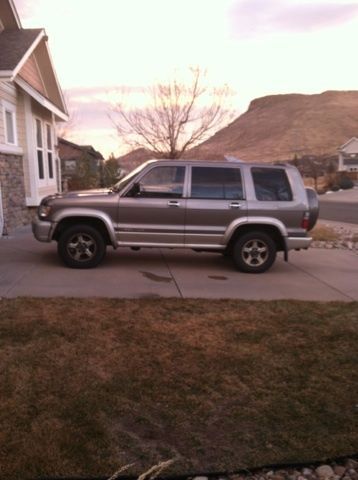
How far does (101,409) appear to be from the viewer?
3520 millimetres

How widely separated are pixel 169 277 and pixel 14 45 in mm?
7656

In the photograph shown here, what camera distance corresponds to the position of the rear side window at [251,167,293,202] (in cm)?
795

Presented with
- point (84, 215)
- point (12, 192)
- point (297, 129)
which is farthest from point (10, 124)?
point (297, 129)

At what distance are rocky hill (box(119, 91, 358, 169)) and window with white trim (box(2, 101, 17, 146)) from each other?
9502cm

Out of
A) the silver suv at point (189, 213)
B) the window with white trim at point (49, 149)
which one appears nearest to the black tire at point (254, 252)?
the silver suv at point (189, 213)

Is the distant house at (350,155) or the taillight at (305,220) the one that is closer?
the taillight at (305,220)

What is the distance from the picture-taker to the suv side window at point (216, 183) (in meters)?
7.88

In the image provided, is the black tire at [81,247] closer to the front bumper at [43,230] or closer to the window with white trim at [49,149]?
the front bumper at [43,230]

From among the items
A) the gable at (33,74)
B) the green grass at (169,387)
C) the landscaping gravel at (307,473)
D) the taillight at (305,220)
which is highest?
the gable at (33,74)

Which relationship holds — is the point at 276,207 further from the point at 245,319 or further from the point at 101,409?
the point at 101,409

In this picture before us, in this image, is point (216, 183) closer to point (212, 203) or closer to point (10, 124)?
point (212, 203)

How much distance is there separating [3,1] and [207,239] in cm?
874

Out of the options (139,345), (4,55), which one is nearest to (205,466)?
(139,345)

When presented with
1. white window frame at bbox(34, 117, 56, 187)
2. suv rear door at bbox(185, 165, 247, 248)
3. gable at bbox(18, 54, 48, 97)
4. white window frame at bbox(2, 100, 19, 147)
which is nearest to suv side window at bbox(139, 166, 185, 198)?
suv rear door at bbox(185, 165, 247, 248)
